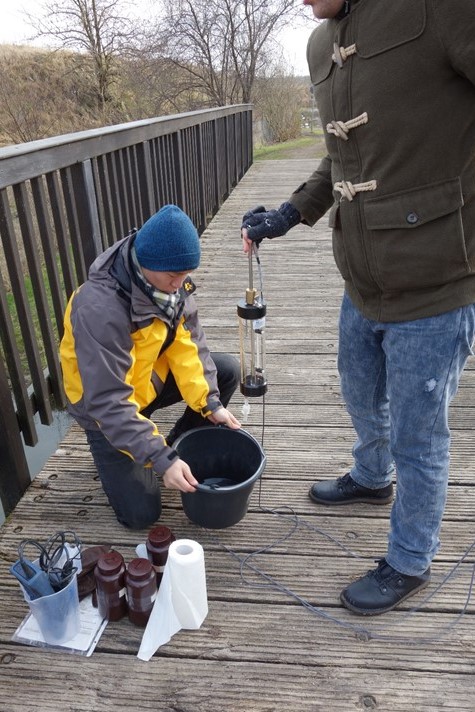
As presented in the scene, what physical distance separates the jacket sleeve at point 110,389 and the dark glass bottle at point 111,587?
28cm

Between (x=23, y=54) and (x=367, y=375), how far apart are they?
19.0 meters

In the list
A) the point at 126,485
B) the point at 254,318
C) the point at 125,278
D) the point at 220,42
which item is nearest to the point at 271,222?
the point at 254,318

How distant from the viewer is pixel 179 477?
1.67m

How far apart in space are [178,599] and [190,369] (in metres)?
0.77

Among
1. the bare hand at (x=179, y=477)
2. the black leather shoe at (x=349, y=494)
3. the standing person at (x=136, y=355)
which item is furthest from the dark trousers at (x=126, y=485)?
the black leather shoe at (x=349, y=494)

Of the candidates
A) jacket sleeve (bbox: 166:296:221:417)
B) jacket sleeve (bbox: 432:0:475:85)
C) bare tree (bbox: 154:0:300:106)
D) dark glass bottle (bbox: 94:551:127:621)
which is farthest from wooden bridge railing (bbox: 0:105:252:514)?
bare tree (bbox: 154:0:300:106)

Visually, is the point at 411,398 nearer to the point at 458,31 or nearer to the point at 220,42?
the point at 458,31

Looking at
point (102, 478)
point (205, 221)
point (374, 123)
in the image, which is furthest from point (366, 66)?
point (205, 221)

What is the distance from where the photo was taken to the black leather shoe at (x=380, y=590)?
163 centimetres

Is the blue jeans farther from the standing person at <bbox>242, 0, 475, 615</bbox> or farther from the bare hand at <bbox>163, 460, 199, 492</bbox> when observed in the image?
the bare hand at <bbox>163, 460, 199, 492</bbox>

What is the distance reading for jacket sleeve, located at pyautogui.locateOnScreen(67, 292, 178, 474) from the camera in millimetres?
1684

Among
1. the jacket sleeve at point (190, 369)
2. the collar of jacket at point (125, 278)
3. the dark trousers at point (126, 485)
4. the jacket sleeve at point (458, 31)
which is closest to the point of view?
the jacket sleeve at point (458, 31)

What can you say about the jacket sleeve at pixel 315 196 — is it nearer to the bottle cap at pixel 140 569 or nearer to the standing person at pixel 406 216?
the standing person at pixel 406 216

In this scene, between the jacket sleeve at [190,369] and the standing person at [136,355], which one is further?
the jacket sleeve at [190,369]
